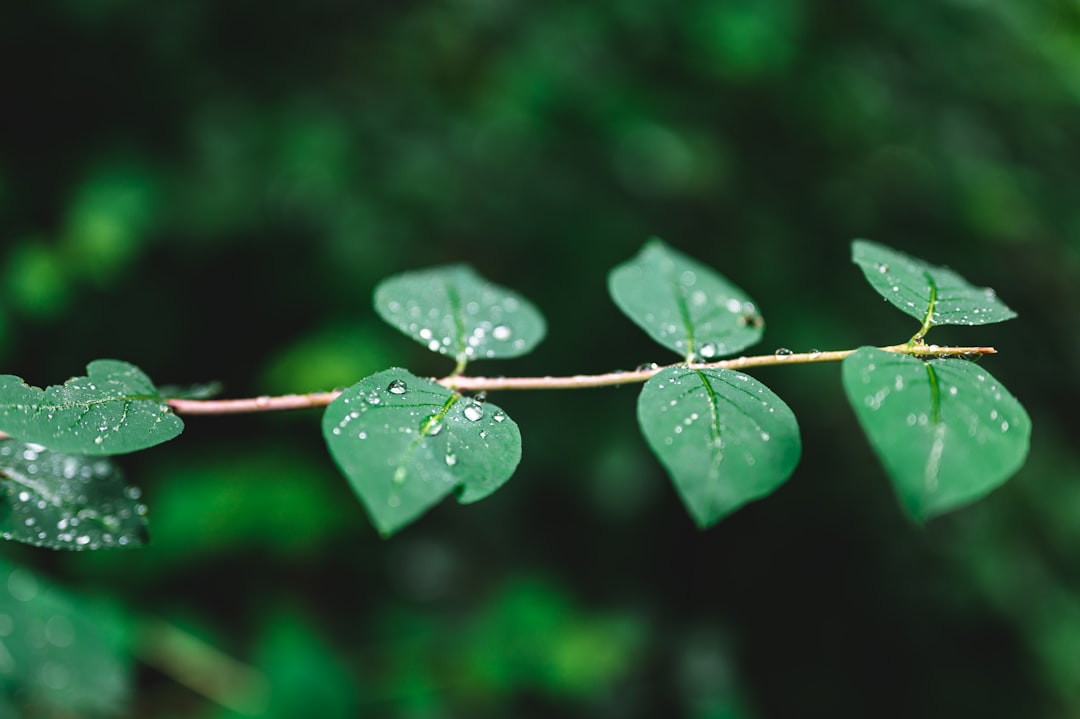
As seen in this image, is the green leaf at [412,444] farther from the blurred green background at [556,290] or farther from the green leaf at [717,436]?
the blurred green background at [556,290]

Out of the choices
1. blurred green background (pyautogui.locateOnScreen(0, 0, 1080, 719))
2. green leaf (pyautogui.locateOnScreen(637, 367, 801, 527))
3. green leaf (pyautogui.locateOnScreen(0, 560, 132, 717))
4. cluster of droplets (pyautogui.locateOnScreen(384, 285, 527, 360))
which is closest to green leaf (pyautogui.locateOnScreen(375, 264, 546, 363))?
cluster of droplets (pyautogui.locateOnScreen(384, 285, 527, 360))

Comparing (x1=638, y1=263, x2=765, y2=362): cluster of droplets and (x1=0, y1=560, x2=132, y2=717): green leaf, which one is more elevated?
(x1=638, y1=263, x2=765, y2=362): cluster of droplets

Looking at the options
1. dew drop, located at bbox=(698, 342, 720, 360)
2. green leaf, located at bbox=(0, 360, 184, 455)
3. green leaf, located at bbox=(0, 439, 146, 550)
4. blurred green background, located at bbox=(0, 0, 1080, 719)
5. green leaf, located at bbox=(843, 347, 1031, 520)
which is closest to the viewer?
green leaf, located at bbox=(843, 347, 1031, 520)

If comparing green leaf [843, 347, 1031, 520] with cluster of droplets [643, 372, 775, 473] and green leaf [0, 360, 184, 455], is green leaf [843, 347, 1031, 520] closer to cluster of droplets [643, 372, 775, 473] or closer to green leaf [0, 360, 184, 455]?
cluster of droplets [643, 372, 775, 473]

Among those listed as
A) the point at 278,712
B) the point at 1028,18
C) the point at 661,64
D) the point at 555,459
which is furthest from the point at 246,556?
the point at 1028,18

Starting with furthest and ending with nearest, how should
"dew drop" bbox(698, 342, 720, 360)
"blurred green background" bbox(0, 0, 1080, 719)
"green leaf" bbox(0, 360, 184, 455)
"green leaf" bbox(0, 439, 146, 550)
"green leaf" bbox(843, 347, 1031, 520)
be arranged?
1. "blurred green background" bbox(0, 0, 1080, 719)
2. "dew drop" bbox(698, 342, 720, 360)
3. "green leaf" bbox(0, 439, 146, 550)
4. "green leaf" bbox(0, 360, 184, 455)
5. "green leaf" bbox(843, 347, 1031, 520)

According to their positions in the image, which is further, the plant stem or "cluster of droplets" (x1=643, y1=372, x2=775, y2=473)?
the plant stem

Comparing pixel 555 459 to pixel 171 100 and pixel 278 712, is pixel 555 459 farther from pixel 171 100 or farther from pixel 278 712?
pixel 171 100
